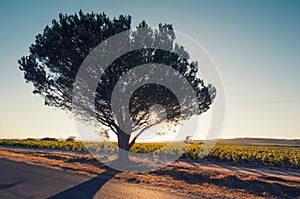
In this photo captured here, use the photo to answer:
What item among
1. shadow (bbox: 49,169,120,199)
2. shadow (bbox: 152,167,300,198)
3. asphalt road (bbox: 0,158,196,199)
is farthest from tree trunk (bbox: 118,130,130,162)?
shadow (bbox: 49,169,120,199)

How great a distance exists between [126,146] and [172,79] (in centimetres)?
703

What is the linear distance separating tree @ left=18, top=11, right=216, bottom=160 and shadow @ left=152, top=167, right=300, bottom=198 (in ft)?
18.7

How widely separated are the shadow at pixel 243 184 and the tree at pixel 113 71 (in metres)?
5.71

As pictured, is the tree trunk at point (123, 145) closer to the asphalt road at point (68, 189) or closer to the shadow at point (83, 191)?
the asphalt road at point (68, 189)

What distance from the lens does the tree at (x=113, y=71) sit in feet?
59.4

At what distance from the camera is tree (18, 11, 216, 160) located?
712 inches

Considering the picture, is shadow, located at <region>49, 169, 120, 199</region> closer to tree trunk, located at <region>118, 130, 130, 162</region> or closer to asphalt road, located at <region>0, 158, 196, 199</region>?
asphalt road, located at <region>0, 158, 196, 199</region>

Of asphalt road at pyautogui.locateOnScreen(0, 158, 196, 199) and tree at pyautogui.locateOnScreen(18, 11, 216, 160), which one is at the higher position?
tree at pyautogui.locateOnScreen(18, 11, 216, 160)

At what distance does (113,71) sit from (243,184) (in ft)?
35.3

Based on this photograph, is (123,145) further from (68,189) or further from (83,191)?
(83,191)

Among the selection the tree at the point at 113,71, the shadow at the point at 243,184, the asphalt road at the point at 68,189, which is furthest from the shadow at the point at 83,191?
the tree at the point at 113,71

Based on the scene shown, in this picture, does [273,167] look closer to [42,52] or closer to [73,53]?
[73,53]

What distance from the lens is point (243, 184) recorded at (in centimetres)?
1230

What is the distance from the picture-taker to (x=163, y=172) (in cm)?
1602
